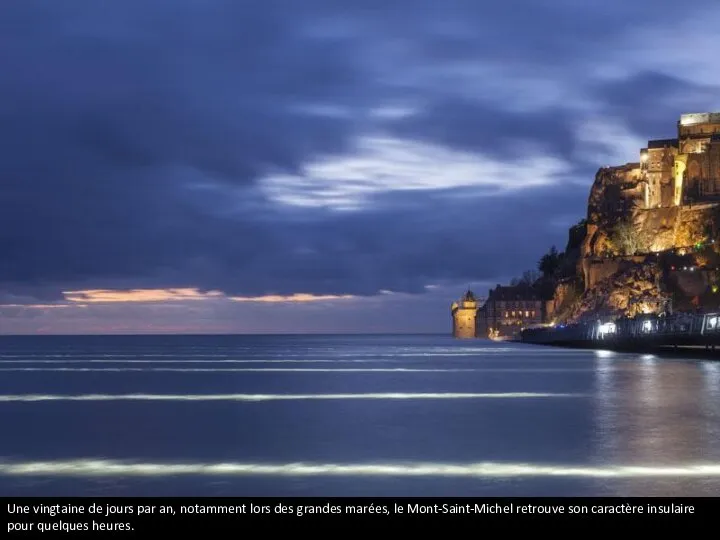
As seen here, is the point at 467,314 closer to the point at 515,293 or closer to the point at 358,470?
the point at 515,293

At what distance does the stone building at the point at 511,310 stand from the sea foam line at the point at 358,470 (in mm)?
156610

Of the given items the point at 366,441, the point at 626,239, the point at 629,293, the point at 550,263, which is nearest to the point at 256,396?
the point at 366,441

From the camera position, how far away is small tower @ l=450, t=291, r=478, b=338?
19362 centimetres

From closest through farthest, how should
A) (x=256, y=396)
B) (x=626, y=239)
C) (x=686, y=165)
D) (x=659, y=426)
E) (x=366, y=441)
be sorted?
(x=366, y=441)
(x=659, y=426)
(x=256, y=396)
(x=686, y=165)
(x=626, y=239)

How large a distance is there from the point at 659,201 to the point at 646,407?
104359mm

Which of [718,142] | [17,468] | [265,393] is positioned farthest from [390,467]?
[718,142]

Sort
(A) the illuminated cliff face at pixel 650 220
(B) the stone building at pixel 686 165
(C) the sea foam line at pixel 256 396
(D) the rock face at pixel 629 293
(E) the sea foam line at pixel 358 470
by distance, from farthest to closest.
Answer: (B) the stone building at pixel 686 165, (A) the illuminated cliff face at pixel 650 220, (D) the rock face at pixel 629 293, (C) the sea foam line at pixel 256 396, (E) the sea foam line at pixel 358 470

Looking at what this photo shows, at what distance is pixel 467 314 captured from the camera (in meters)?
195

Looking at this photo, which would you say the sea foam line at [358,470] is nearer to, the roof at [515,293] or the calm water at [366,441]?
the calm water at [366,441]

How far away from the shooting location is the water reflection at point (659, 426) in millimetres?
12836

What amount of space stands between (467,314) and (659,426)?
175816 mm

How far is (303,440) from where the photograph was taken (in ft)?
60.9

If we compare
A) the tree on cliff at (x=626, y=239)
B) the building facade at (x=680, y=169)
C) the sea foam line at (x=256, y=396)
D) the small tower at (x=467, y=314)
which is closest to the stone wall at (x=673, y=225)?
the tree on cliff at (x=626, y=239)
